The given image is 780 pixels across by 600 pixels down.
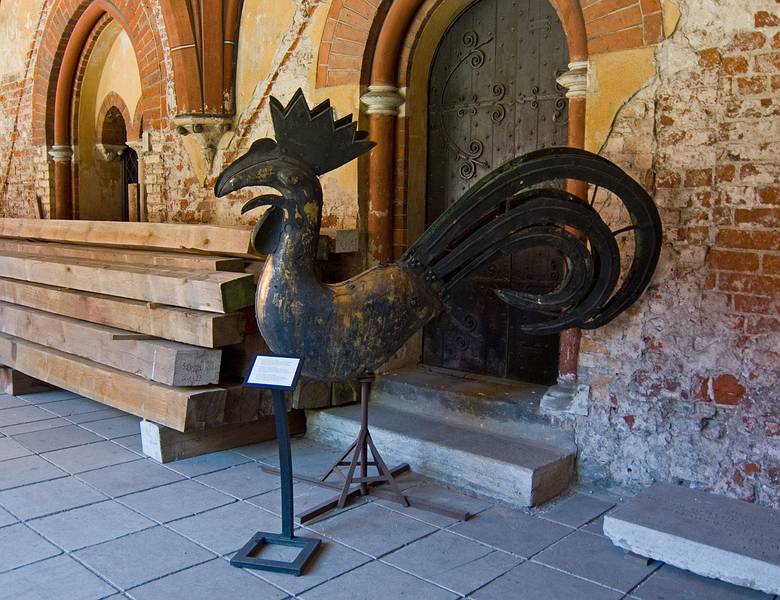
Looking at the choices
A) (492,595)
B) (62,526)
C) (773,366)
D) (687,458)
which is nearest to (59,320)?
(62,526)

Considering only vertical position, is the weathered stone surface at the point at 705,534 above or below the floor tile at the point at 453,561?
above

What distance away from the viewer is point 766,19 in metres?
3.20

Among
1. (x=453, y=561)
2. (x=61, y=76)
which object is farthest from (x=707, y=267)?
(x=61, y=76)

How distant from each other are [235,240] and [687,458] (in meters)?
2.65

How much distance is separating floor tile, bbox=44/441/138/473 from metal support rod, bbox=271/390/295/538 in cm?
158

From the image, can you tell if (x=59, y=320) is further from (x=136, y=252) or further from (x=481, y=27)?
(x=481, y=27)

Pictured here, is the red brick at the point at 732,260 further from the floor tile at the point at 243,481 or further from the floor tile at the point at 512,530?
the floor tile at the point at 243,481

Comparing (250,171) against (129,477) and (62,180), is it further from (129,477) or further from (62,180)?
(62,180)

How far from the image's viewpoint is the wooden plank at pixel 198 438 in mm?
4281

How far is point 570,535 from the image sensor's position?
3.33 m

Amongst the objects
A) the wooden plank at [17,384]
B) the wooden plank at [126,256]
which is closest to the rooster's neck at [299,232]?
the wooden plank at [126,256]

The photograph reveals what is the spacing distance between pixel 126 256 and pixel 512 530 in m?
3.20

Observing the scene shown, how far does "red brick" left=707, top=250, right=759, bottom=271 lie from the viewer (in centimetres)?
330

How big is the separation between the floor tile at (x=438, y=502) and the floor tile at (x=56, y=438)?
2.17 metres
